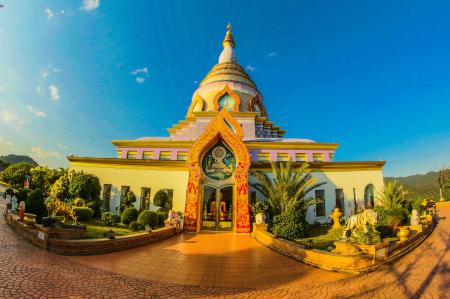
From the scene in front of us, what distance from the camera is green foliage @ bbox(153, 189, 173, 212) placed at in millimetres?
15984

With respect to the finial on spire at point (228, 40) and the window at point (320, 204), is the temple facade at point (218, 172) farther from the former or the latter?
the finial on spire at point (228, 40)

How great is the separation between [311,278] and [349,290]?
39.4 inches

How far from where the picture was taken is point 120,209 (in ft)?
55.8

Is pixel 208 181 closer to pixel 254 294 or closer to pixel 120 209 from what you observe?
pixel 120 209

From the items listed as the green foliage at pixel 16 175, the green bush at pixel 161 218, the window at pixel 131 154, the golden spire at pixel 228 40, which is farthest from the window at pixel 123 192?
the golden spire at pixel 228 40

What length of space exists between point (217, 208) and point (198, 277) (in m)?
8.16

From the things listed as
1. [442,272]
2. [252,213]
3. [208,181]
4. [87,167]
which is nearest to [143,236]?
[208,181]

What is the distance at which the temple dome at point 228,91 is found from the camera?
2633 cm

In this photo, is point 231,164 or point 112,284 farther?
point 231,164

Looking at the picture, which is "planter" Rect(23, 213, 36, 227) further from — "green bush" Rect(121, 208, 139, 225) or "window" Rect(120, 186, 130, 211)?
"window" Rect(120, 186, 130, 211)

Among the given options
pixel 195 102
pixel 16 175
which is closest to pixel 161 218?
pixel 195 102

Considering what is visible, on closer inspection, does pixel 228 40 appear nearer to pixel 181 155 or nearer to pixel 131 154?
pixel 181 155

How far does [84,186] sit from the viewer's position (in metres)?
16.3

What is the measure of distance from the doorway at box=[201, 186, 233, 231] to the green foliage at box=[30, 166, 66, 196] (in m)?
12.6
